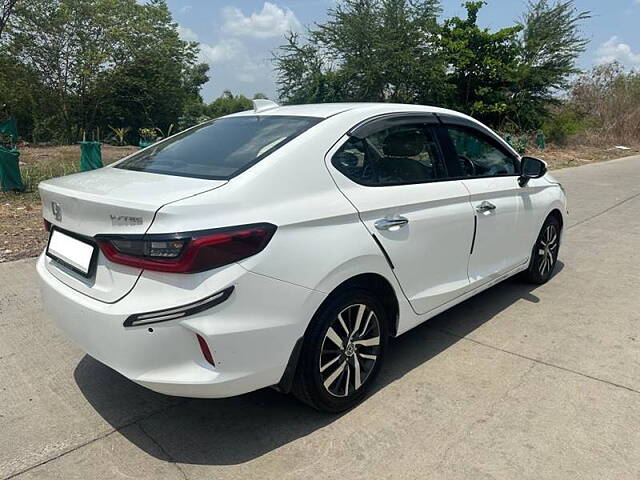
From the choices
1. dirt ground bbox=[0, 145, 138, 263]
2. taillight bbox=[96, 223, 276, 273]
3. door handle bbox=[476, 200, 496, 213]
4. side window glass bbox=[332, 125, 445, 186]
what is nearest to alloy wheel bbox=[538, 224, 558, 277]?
door handle bbox=[476, 200, 496, 213]

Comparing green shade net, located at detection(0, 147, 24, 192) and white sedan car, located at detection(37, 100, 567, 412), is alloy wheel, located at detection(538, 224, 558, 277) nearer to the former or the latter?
white sedan car, located at detection(37, 100, 567, 412)

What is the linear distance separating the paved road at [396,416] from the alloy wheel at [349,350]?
7.3 inches

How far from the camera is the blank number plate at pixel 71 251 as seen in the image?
2453 mm

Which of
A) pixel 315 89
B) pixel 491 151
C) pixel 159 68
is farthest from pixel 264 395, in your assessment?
pixel 159 68

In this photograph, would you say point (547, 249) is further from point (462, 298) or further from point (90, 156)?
point (90, 156)

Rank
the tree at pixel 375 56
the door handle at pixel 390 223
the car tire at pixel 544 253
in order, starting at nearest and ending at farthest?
1. the door handle at pixel 390 223
2. the car tire at pixel 544 253
3. the tree at pixel 375 56

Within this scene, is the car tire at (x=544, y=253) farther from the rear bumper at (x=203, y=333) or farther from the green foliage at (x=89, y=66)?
the green foliage at (x=89, y=66)

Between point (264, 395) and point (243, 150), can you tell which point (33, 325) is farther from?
point (243, 150)

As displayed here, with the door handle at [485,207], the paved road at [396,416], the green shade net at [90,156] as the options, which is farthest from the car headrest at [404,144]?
the green shade net at [90,156]

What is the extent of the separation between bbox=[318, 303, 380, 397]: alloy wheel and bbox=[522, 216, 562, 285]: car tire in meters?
2.33

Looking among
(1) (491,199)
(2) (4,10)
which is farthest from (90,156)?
(2) (4,10)

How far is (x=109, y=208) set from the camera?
2.30 m

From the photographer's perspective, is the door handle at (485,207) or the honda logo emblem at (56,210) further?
the door handle at (485,207)

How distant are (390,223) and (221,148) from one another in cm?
106
